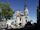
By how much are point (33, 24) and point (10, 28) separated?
14.3 inches

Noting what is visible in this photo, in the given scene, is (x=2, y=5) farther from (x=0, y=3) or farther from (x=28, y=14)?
(x=28, y=14)

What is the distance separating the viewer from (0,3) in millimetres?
2371

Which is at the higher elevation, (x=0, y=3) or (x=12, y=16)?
(x=0, y=3)

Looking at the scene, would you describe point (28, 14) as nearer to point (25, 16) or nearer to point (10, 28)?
point (25, 16)

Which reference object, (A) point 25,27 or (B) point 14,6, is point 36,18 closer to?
(A) point 25,27

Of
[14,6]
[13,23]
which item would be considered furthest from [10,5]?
[13,23]

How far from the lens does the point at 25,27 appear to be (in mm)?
2402

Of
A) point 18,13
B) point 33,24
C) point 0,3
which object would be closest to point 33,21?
point 33,24

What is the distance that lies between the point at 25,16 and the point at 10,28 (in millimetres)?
298

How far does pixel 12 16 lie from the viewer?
2.38 meters

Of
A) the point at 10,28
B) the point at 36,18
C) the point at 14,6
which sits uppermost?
the point at 14,6

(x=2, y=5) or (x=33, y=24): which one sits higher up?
(x=2, y=5)

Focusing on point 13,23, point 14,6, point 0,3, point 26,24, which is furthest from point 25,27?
point 0,3

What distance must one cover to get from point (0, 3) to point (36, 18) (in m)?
A: 0.61
